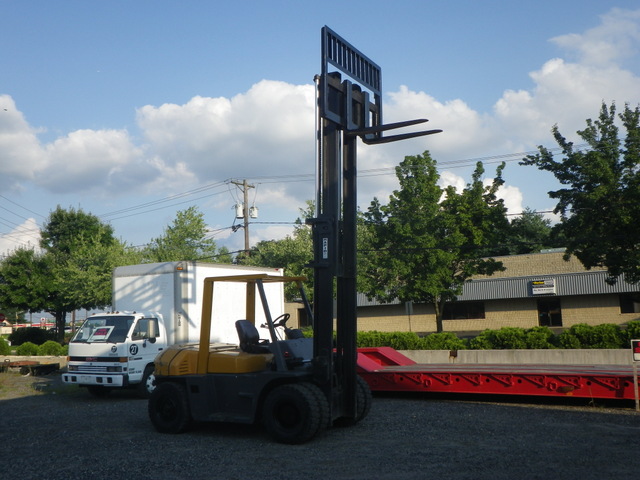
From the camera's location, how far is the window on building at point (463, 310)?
154 ft

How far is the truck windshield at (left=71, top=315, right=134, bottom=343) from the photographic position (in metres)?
14.6

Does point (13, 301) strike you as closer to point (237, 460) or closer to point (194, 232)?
point (194, 232)

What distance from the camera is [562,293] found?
140 ft

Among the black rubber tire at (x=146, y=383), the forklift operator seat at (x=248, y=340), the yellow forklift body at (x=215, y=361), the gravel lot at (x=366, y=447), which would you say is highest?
the forklift operator seat at (x=248, y=340)

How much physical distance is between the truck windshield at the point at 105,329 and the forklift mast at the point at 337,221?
6608 millimetres

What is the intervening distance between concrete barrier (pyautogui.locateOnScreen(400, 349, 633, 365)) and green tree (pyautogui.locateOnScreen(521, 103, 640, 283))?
534 cm

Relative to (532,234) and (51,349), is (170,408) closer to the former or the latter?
(51,349)

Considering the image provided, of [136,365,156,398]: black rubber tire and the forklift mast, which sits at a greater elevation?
the forklift mast

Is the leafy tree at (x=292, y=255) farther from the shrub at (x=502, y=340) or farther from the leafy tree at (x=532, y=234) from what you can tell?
the leafy tree at (x=532, y=234)

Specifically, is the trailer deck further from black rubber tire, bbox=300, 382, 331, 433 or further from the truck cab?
the truck cab

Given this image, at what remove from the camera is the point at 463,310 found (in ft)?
156

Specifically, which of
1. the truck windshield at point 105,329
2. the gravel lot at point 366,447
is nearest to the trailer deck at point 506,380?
the gravel lot at point 366,447

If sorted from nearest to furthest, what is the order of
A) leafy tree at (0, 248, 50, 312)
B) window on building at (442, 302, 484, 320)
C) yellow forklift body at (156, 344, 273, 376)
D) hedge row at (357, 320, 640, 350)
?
yellow forklift body at (156, 344, 273, 376) < hedge row at (357, 320, 640, 350) < leafy tree at (0, 248, 50, 312) < window on building at (442, 302, 484, 320)

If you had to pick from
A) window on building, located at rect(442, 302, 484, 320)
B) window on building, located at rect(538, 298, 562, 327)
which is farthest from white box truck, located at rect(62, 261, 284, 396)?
window on building, located at rect(442, 302, 484, 320)
